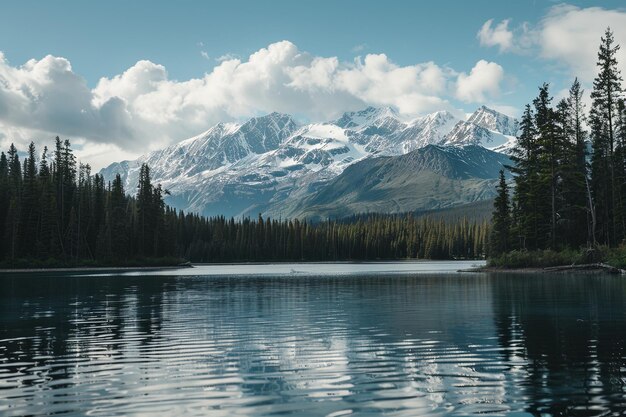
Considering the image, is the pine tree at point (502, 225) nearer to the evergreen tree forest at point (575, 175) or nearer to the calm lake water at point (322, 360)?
the evergreen tree forest at point (575, 175)

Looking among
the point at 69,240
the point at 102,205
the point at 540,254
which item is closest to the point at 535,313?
the point at 540,254

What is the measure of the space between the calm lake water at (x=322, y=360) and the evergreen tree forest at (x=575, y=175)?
48.8m

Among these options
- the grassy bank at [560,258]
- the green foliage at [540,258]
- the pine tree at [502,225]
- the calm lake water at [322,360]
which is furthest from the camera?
the pine tree at [502,225]

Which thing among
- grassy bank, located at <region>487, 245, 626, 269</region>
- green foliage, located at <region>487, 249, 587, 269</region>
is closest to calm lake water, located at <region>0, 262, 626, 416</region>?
grassy bank, located at <region>487, 245, 626, 269</region>

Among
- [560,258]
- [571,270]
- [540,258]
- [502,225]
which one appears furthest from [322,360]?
[502,225]

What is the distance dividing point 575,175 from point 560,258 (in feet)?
46.4

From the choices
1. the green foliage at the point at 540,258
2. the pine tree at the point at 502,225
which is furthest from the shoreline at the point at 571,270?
the pine tree at the point at 502,225

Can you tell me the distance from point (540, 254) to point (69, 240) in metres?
108

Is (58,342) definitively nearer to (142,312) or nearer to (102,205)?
(142,312)

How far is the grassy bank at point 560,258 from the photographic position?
246ft

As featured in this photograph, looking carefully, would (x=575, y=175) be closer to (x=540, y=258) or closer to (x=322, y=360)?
(x=540, y=258)

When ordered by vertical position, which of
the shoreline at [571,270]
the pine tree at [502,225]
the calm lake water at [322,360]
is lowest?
the calm lake water at [322,360]

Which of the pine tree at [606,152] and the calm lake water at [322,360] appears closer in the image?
the calm lake water at [322,360]

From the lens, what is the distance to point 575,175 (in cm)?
9012
